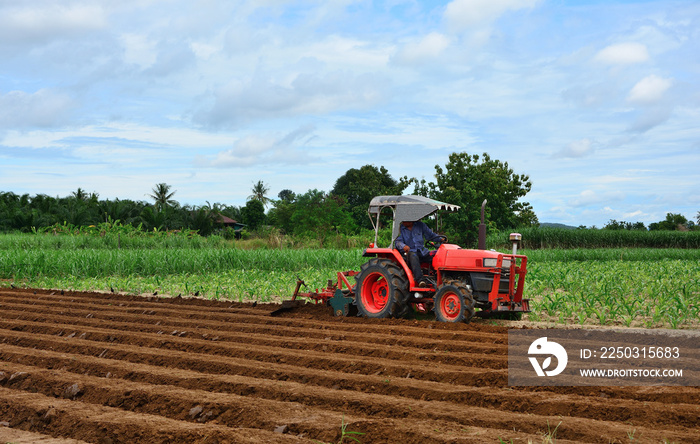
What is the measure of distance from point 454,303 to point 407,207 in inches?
57.3

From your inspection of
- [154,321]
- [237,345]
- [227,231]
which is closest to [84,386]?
[237,345]

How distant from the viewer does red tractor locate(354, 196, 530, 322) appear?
815cm

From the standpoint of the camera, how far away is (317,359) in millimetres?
6031

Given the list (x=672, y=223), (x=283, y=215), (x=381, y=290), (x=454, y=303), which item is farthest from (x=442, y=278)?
(x=672, y=223)

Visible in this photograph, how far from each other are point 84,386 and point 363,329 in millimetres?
3652

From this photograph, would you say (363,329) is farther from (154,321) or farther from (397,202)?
(154,321)

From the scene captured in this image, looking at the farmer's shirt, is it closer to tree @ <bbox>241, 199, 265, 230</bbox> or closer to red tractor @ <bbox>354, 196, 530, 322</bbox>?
red tractor @ <bbox>354, 196, 530, 322</bbox>

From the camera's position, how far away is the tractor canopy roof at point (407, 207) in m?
8.26

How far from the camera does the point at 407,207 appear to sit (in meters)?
8.49

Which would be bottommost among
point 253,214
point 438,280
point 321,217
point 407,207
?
point 438,280

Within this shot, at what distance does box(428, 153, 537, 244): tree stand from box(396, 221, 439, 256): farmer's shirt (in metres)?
23.0

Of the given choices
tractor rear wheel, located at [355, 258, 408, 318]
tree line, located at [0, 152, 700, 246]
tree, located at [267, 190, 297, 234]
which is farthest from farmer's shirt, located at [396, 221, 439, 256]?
tree, located at [267, 190, 297, 234]

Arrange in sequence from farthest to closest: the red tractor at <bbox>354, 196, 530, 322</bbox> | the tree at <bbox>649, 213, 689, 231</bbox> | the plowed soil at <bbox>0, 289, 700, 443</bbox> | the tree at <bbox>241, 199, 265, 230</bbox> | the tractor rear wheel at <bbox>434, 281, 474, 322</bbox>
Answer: the tree at <bbox>241, 199, 265, 230</bbox> < the tree at <bbox>649, 213, 689, 231</bbox> < the red tractor at <bbox>354, 196, 530, 322</bbox> < the tractor rear wheel at <bbox>434, 281, 474, 322</bbox> < the plowed soil at <bbox>0, 289, 700, 443</bbox>

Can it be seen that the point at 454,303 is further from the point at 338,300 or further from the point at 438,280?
the point at 338,300
